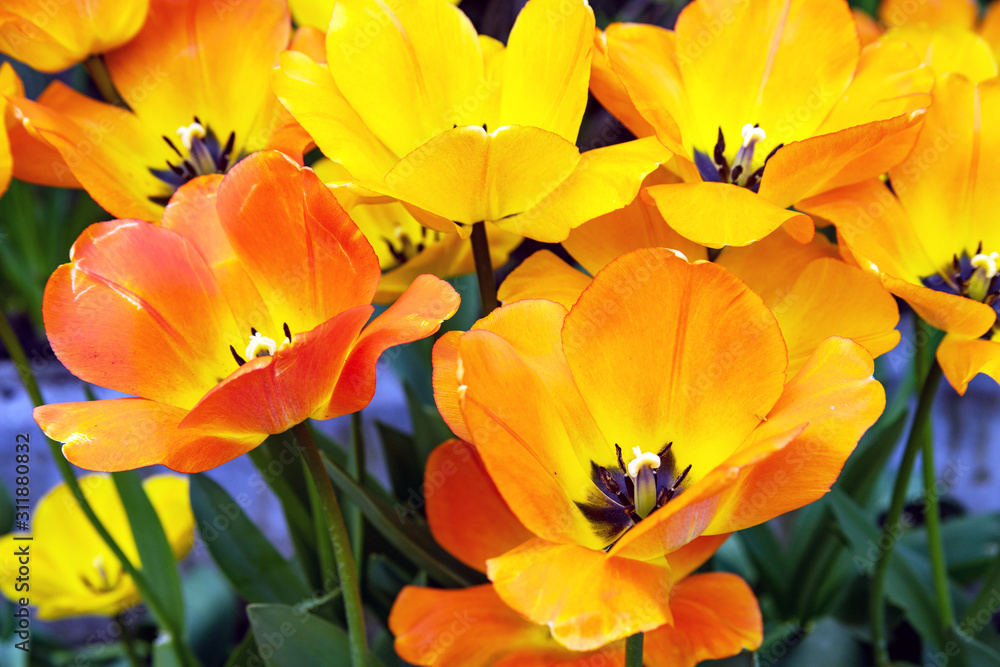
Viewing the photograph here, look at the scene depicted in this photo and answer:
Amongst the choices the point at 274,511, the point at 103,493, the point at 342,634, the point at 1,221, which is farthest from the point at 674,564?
the point at 1,221

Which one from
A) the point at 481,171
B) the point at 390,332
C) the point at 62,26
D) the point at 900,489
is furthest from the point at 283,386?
the point at 900,489

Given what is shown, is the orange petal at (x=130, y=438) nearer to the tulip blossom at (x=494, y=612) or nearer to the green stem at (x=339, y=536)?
the green stem at (x=339, y=536)

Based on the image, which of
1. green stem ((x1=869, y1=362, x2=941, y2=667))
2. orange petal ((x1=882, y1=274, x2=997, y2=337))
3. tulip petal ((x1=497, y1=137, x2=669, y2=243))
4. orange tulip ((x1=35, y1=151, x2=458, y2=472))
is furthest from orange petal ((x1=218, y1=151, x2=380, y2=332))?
green stem ((x1=869, y1=362, x2=941, y2=667))

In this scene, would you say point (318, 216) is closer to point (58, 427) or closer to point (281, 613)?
point (58, 427)

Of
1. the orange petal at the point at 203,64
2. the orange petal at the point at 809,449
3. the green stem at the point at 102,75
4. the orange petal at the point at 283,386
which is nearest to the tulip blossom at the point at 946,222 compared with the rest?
the orange petal at the point at 809,449

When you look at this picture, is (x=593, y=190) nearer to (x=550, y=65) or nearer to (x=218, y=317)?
(x=550, y=65)

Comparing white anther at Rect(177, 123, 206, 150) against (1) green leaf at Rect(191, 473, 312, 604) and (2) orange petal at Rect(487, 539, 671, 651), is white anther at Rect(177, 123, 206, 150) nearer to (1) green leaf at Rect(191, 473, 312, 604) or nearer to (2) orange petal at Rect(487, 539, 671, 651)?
(1) green leaf at Rect(191, 473, 312, 604)

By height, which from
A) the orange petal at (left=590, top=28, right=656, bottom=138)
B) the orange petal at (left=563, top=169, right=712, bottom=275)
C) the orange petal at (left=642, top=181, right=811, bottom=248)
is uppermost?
the orange petal at (left=590, top=28, right=656, bottom=138)
